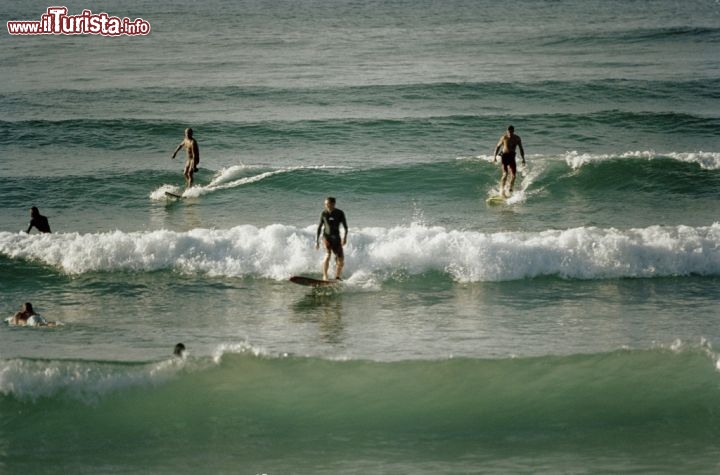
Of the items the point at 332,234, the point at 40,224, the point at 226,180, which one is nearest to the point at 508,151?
the point at 332,234

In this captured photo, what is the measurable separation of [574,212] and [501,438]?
918 centimetres

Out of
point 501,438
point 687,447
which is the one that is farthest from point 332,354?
point 687,447

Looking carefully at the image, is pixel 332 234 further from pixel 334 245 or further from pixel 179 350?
pixel 179 350

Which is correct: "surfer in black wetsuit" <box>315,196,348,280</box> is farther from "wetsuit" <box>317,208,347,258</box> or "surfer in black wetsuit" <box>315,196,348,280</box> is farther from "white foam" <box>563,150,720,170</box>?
"white foam" <box>563,150,720,170</box>

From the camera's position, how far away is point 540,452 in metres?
9.56

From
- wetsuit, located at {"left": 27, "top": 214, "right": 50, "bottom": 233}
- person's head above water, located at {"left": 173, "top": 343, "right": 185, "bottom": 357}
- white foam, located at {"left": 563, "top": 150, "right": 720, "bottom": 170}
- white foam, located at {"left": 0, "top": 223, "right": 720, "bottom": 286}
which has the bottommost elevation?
person's head above water, located at {"left": 173, "top": 343, "right": 185, "bottom": 357}

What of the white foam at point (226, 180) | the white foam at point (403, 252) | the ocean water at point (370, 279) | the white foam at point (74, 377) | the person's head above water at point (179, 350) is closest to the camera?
the ocean water at point (370, 279)

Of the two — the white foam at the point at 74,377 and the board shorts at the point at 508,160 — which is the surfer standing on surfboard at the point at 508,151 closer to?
the board shorts at the point at 508,160

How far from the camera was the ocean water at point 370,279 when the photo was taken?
10094 mm

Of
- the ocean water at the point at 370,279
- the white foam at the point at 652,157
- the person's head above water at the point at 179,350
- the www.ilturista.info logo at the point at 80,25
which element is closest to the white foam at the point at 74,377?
the ocean water at the point at 370,279

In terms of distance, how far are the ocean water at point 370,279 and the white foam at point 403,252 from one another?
5 cm

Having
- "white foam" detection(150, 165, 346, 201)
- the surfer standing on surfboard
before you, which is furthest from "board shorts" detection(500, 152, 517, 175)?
"white foam" detection(150, 165, 346, 201)

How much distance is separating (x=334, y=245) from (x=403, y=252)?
1.48 metres

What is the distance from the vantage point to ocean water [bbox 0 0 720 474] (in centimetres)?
1009
